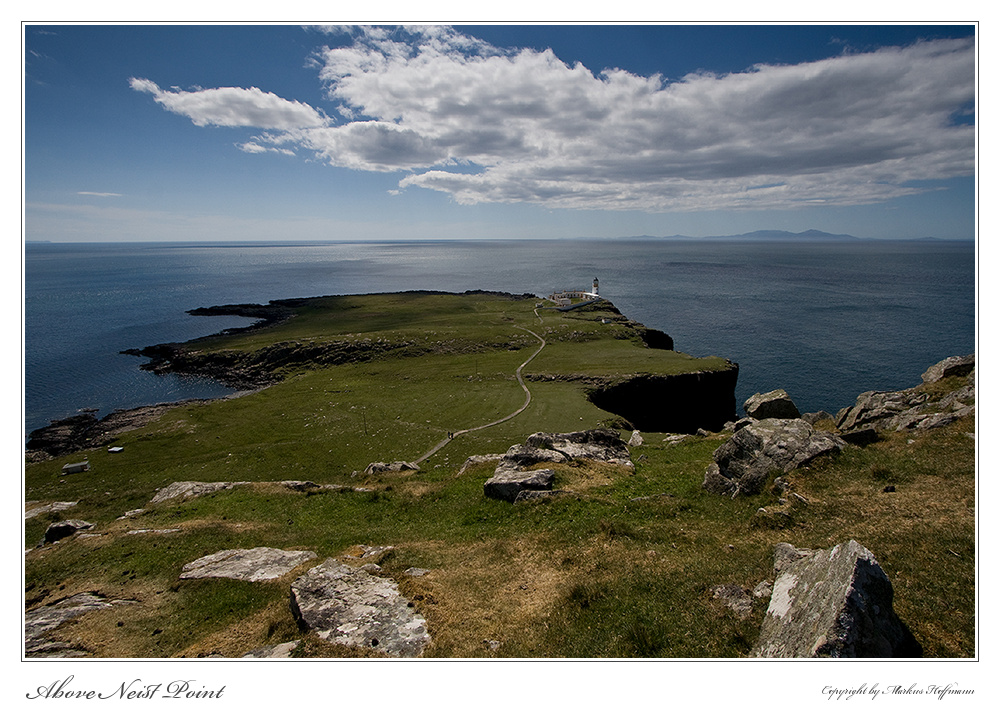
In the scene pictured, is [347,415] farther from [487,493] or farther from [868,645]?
[868,645]

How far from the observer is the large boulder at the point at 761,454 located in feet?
74.2

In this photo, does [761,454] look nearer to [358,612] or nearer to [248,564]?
[358,612]

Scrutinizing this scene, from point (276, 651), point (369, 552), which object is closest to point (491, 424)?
point (369, 552)

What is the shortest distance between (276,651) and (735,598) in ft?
45.3

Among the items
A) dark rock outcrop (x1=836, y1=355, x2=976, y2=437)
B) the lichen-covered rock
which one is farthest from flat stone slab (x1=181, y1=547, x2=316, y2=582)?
Answer: the lichen-covered rock

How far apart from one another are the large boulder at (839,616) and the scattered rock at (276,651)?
13.1 metres

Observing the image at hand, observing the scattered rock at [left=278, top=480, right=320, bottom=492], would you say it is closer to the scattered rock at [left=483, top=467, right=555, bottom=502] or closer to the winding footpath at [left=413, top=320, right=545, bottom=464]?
the scattered rock at [left=483, top=467, right=555, bottom=502]

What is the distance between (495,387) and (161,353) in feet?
307

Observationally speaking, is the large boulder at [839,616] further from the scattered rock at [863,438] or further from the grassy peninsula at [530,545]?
the scattered rock at [863,438]

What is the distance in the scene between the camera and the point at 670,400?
247 ft

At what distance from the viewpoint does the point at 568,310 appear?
146m

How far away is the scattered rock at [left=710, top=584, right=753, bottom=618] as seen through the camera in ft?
44.7

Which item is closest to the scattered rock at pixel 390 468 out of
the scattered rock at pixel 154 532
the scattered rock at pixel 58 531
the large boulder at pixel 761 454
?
the scattered rock at pixel 154 532

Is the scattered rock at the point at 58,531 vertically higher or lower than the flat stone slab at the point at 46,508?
higher
